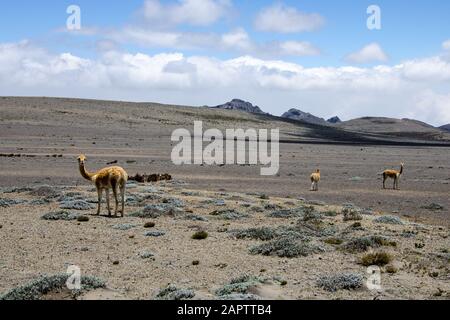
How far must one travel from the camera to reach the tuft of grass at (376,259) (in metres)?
12.4

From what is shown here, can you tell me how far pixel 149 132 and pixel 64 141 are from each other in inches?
883

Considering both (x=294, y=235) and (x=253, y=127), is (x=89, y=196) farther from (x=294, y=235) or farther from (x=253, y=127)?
(x=253, y=127)

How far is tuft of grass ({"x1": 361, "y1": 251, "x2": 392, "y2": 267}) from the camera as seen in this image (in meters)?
12.4

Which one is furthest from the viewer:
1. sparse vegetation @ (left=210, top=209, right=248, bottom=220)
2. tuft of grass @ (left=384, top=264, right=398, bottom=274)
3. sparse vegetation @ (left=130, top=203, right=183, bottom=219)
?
sparse vegetation @ (left=210, top=209, right=248, bottom=220)

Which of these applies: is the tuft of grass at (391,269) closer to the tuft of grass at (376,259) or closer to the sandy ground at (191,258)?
the sandy ground at (191,258)

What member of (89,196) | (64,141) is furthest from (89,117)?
(89,196)

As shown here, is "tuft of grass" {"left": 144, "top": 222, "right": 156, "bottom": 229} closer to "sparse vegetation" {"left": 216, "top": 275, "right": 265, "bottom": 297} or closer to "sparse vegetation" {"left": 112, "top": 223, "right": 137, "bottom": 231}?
"sparse vegetation" {"left": 112, "top": 223, "right": 137, "bottom": 231}

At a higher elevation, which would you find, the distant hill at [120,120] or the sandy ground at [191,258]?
the distant hill at [120,120]

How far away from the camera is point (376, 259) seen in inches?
490

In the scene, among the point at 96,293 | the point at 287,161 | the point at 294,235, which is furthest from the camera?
the point at 287,161

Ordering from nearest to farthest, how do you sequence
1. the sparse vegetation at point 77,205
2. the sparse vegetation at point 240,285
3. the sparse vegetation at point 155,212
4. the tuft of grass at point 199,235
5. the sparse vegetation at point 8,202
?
1. the sparse vegetation at point 240,285
2. the tuft of grass at point 199,235
3. the sparse vegetation at point 155,212
4. the sparse vegetation at point 77,205
5. the sparse vegetation at point 8,202

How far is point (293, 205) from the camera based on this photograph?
22781mm

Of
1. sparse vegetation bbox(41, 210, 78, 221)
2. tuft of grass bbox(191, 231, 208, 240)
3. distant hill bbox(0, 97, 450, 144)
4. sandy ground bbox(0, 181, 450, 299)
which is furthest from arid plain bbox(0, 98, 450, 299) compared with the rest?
distant hill bbox(0, 97, 450, 144)

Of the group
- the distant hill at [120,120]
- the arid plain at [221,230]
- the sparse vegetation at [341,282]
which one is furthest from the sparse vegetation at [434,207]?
the distant hill at [120,120]
